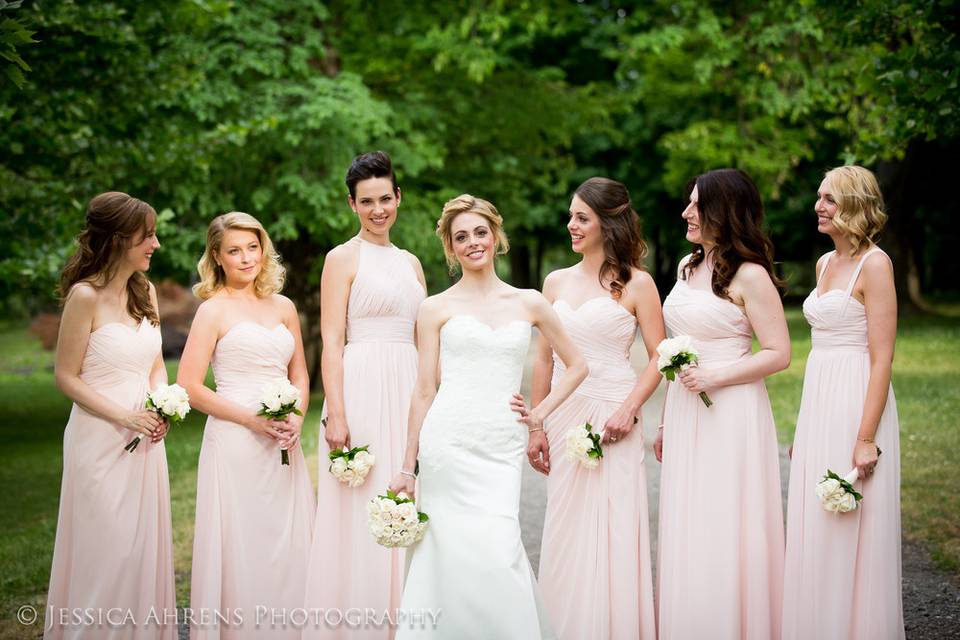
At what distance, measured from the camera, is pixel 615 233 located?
19.7 feet

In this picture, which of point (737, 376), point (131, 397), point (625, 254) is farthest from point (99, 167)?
point (737, 376)

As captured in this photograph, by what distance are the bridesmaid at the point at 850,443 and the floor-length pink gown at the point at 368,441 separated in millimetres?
2317

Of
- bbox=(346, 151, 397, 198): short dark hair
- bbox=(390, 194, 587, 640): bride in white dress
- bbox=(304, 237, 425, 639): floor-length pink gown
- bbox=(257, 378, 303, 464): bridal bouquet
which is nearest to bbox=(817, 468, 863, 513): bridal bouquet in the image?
bbox=(390, 194, 587, 640): bride in white dress

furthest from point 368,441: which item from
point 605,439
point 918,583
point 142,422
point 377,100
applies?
point 377,100

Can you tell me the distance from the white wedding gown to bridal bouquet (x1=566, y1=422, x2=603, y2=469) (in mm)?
457

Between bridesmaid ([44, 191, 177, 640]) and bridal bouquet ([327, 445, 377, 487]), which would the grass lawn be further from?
bridal bouquet ([327, 445, 377, 487])

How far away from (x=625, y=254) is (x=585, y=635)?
2.21 m

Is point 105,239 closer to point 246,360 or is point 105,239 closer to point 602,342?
point 246,360

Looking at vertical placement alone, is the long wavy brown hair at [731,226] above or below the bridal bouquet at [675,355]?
above

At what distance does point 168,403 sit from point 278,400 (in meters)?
0.60

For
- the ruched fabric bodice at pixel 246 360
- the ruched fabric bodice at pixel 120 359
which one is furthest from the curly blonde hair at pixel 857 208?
the ruched fabric bodice at pixel 120 359

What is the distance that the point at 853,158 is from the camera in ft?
29.2

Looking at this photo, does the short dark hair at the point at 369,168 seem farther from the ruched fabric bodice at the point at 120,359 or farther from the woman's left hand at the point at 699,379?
the woman's left hand at the point at 699,379

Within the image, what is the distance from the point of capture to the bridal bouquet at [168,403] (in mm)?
5570
